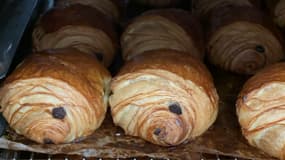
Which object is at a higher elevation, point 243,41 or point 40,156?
point 243,41

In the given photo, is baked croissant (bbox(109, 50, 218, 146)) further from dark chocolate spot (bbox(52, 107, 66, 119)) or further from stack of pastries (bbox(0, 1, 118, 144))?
dark chocolate spot (bbox(52, 107, 66, 119))

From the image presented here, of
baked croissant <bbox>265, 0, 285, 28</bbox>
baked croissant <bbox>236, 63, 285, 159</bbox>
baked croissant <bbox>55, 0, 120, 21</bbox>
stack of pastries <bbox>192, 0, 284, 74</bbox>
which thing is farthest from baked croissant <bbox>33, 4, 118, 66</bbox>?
baked croissant <bbox>265, 0, 285, 28</bbox>

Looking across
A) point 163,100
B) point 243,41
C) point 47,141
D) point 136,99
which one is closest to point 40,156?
point 47,141

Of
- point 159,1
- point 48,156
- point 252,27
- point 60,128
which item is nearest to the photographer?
point 60,128

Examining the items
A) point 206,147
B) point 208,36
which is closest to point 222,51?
point 208,36

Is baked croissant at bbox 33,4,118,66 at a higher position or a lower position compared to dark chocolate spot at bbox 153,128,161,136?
higher

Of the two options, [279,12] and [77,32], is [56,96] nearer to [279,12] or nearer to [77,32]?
[77,32]

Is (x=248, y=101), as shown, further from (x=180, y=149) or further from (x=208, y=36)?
(x=208, y=36)
